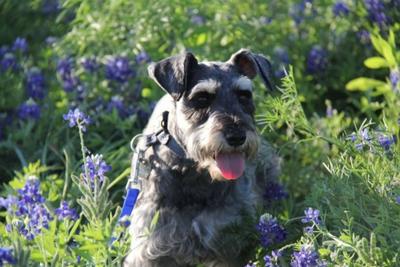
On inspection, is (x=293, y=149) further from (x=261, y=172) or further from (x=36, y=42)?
(x=36, y=42)

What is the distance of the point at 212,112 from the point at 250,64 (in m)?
0.58

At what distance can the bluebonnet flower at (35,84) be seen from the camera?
646cm

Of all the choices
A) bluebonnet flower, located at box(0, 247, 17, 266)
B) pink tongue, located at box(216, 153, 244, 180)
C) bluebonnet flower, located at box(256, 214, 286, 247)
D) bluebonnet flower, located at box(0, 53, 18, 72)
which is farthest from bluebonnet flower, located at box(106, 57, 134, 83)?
bluebonnet flower, located at box(0, 247, 17, 266)

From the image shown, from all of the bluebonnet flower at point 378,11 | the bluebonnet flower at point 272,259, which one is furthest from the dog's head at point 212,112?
the bluebonnet flower at point 378,11

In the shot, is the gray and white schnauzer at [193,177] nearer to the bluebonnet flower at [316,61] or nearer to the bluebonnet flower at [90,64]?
the bluebonnet flower at [90,64]

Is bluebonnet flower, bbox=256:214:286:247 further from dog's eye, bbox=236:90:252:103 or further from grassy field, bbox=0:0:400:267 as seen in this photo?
dog's eye, bbox=236:90:252:103

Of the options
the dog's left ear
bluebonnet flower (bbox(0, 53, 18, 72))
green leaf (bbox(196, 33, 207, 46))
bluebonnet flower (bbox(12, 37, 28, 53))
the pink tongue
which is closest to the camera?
the pink tongue

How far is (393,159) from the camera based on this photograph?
4.43 metres

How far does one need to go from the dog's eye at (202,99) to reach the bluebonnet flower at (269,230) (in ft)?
2.01

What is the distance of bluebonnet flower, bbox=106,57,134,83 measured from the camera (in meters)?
6.34

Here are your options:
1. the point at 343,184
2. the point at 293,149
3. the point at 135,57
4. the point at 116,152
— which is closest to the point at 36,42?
the point at 135,57

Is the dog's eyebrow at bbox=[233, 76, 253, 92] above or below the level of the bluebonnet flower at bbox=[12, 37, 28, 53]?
above

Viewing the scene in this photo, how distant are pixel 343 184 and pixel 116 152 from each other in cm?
191

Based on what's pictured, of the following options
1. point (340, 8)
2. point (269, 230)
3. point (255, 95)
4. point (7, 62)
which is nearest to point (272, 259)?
point (269, 230)
